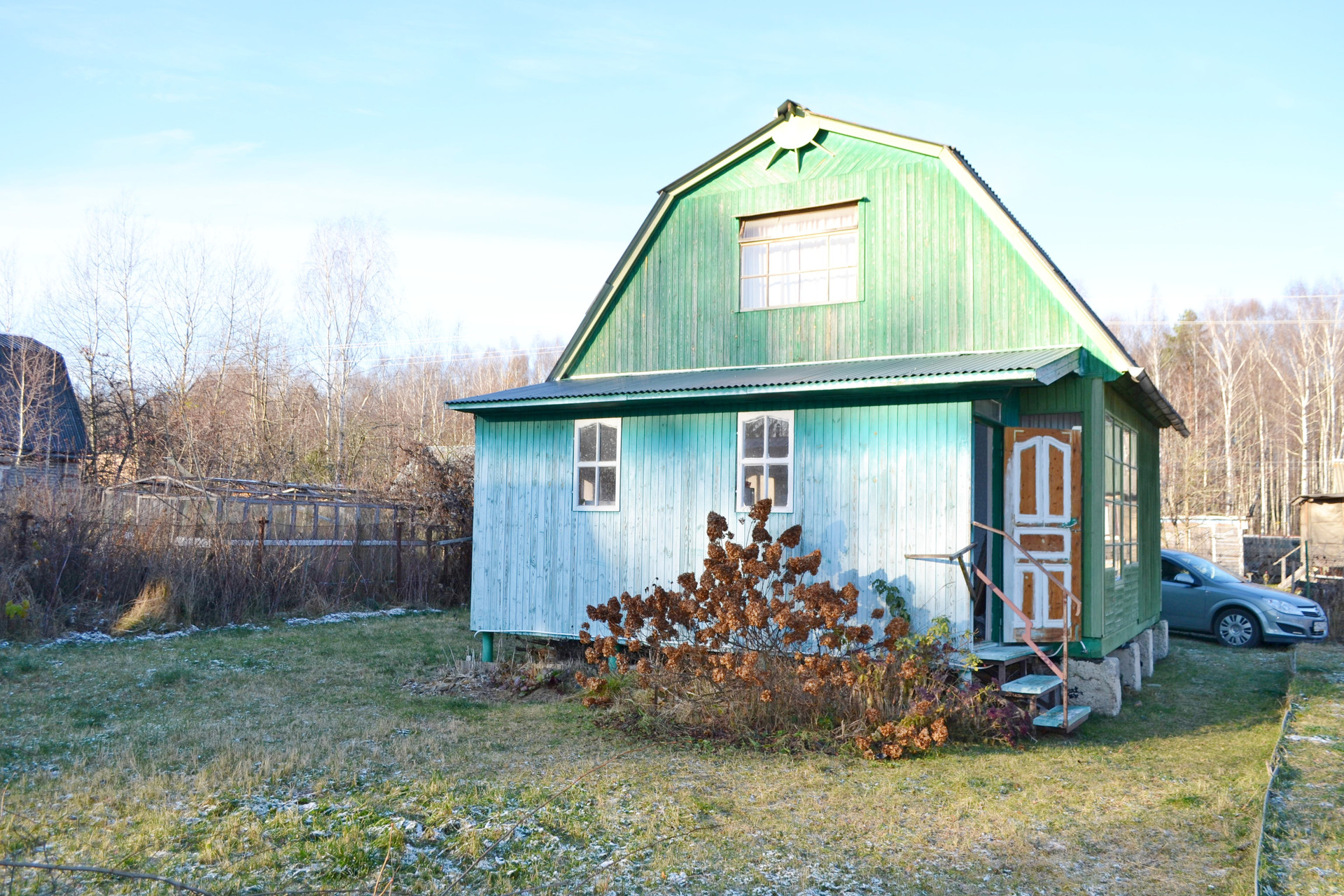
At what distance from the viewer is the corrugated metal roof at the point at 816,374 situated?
8.56 m

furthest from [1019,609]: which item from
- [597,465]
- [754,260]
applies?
[754,260]

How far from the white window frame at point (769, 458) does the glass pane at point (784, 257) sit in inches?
84.6

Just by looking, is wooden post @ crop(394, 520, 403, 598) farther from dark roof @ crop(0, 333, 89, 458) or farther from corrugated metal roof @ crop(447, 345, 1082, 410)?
dark roof @ crop(0, 333, 89, 458)

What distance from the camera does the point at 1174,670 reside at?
1220 cm

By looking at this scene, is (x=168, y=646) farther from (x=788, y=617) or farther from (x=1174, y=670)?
(x=1174, y=670)

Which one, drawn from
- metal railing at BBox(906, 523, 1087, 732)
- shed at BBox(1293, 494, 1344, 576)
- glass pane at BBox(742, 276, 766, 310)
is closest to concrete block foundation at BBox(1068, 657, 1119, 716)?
metal railing at BBox(906, 523, 1087, 732)

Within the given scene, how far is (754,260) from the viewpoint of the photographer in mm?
11352

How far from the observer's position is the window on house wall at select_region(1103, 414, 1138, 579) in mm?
10180

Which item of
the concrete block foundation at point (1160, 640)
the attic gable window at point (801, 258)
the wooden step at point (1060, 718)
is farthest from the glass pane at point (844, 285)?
the concrete block foundation at point (1160, 640)

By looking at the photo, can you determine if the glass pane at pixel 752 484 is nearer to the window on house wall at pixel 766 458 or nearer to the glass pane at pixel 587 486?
the window on house wall at pixel 766 458

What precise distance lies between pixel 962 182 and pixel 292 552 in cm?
1121

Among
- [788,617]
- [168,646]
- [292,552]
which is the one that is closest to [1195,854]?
[788,617]

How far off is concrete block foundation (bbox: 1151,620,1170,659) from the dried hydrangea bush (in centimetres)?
614

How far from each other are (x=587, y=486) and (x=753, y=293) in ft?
9.83
